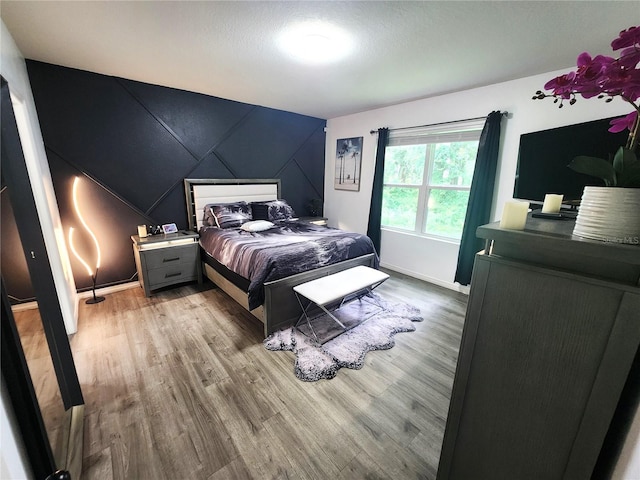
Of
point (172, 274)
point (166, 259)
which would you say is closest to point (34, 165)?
point (166, 259)

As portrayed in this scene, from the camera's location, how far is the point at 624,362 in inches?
25.1

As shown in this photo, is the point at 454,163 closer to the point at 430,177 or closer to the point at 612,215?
the point at 430,177

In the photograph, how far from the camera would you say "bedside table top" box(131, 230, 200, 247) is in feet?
9.52

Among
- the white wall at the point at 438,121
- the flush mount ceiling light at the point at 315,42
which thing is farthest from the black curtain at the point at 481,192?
the flush mount ceiling light at the point at 315,42

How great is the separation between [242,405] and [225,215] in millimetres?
2404

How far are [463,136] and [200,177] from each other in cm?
344

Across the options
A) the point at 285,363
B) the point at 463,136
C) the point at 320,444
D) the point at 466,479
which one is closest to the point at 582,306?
the point at 466,479

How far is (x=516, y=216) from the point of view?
81cm

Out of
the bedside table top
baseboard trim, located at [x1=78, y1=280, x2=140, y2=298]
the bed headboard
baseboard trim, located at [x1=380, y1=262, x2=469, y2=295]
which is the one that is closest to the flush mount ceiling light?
the bed headboard

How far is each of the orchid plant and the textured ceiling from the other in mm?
1289

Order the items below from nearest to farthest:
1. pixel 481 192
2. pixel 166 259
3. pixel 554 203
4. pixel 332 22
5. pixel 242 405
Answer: pixel 554 203 < pixel 242 405 < pixel 332 22 < pixel 481 192 < pixel 166 259

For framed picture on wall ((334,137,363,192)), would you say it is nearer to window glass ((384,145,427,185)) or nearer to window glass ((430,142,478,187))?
window glass ((384,145,427,185))

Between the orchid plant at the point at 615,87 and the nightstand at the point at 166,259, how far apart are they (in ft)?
11.1

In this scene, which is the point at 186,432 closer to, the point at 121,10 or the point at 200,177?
the point at 121,10
